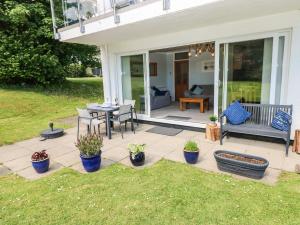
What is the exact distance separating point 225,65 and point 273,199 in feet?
11.0

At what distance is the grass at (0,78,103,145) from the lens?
658 centimetres

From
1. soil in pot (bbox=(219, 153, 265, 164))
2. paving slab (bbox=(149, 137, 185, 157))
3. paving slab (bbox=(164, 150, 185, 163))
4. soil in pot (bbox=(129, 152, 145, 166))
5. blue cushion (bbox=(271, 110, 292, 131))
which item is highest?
blue cushion (bbox=(271, 110, 292, 131))

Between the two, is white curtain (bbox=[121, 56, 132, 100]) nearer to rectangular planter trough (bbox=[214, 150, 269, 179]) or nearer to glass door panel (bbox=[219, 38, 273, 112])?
glass door panel (bbox=[219, 38, 273, 112])

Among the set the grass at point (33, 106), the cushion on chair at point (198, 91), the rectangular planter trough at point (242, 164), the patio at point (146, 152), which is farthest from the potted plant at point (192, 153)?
the cushion on chair at point (198, 91)

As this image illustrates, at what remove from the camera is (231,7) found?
3.70 m

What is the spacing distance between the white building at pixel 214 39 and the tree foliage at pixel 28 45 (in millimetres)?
5166

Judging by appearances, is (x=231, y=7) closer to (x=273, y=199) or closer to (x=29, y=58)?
(x=273, y=199)

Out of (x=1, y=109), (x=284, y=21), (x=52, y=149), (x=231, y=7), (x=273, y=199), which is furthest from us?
(x=1, y=109)

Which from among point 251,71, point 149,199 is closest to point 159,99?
point 251,71

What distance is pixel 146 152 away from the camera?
4.50 meters

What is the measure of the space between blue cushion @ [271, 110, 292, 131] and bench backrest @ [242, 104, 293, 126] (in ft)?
0.70

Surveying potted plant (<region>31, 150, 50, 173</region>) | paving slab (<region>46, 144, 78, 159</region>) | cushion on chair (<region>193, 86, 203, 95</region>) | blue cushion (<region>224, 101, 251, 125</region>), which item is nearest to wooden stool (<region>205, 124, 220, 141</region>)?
blue cushion (<region>224, 101, 251, 125</region>)

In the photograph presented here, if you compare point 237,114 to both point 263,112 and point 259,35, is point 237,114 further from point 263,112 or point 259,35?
point 259,35

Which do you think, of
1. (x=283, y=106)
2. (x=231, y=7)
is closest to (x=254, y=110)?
(x=283, y=106)
